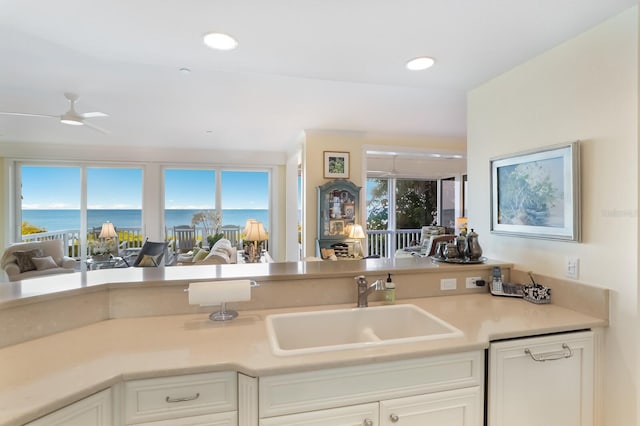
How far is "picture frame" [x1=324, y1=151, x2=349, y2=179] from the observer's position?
4543 millimetres

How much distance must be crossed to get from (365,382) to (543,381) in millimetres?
867

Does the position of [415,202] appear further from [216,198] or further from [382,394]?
[382,394]

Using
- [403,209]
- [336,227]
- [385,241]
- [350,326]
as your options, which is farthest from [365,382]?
[403,209]

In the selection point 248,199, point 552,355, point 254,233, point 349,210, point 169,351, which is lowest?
point 552,355

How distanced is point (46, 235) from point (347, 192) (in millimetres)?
5648

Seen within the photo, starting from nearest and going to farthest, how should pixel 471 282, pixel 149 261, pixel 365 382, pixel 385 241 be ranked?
pixel 365 382 → pixel 471 282 → pixel 149 261 → pixel 385 241

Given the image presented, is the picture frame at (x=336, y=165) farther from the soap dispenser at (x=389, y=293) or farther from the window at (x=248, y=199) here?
the soap dispenser at (x=389, y=293)

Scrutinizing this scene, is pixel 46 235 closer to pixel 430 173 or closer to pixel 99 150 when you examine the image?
pixel 99 150

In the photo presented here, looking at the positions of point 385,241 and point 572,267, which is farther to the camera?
point 385,241

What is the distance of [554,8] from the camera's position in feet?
4.61

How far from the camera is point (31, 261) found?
4.46 metres

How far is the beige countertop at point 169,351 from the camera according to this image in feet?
3.12

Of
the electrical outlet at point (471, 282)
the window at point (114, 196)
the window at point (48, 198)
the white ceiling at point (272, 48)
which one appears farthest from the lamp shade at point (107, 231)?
the electrical outlet at point (471, 282)

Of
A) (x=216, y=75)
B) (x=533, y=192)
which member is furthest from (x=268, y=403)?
(x=216, y=75)
